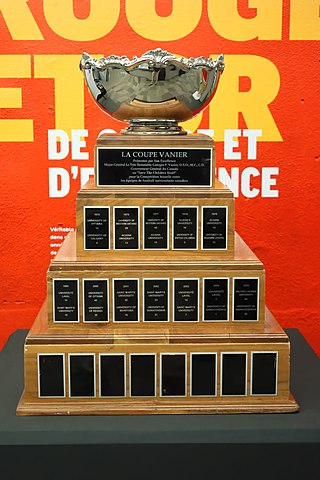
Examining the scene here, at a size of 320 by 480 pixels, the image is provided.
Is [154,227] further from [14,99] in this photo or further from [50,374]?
[14,99]

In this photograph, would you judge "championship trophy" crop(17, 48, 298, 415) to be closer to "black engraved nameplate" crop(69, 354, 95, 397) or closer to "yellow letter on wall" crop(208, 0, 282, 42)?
"black engraved nameplate" crop(69, 354, 95, 397)

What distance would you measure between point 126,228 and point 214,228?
19cm

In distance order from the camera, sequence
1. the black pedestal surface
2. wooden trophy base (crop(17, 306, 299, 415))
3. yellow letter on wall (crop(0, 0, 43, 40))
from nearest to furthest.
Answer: the black pedestal surface → wooden trophy base (crop(17, 306, 299, 415)) → yellow letter on wall (crop(0, 0, 43, 40))

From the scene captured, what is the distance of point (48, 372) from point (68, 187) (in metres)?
1.03

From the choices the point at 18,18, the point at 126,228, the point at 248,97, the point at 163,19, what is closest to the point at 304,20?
the point at 248,97

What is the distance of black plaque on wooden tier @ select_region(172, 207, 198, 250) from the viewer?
1.43m

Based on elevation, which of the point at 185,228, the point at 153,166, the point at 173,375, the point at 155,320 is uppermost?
the point at 153,166

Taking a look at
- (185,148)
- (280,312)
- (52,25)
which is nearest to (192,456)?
(185,148)

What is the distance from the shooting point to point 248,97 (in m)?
2.29

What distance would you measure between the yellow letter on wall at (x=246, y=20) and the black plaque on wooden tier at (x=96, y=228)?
1090 mm

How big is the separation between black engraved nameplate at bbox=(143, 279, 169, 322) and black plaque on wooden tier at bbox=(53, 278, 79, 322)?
0.14m

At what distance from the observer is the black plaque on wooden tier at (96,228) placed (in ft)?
4.66

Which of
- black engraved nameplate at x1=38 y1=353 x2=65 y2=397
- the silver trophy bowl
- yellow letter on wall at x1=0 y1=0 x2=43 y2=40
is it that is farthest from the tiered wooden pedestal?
yellow letter on wall at x1=0 y1=0 x2=43 y2=40

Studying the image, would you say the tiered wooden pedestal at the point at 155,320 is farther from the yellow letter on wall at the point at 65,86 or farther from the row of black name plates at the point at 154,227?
the yellow letter on wall at the point at 65,86
